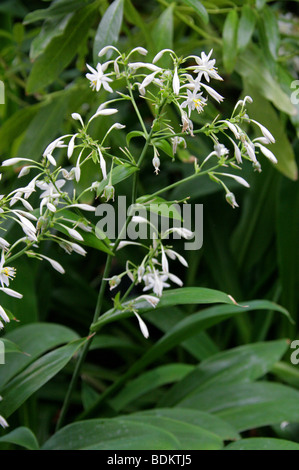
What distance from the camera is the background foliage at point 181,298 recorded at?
0.77 m

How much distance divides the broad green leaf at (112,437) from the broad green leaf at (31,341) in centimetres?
12

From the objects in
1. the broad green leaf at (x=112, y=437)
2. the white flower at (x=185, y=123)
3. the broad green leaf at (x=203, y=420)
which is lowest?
the broad green leaf at (x=203, y=420)

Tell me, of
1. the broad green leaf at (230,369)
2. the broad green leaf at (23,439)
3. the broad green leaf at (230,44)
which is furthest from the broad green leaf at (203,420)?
the broad green leaf at (230,44)

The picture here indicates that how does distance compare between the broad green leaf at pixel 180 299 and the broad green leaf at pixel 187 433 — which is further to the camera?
the broad green leaf at pixel 187 433

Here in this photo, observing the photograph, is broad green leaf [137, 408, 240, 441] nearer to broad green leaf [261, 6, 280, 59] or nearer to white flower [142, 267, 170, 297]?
white flower [142, 267, 170, 297]

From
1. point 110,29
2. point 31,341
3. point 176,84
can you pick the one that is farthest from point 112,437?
point 110,29

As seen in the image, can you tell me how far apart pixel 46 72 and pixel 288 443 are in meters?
0.69

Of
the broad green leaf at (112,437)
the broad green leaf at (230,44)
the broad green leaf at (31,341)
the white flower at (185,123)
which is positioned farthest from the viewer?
the broad green leaf at (230,44)

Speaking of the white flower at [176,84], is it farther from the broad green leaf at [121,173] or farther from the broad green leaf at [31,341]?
the broad green leaf at [31,341]

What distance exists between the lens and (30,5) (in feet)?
5.84

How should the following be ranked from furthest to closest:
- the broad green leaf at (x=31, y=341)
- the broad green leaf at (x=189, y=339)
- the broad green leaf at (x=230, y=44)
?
the broad green leaf at (x=189, y=339) < the broad green leaf at (x=230, y=44) < the broad green leaf at (x=31, y=341)

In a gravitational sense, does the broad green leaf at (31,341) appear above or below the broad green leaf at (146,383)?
above

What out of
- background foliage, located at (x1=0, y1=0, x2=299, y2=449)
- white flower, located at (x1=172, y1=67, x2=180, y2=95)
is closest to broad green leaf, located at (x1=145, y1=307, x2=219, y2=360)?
background foliage, located at (x1=0, y1=0, x2=299, y2=449)

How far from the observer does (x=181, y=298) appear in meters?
0.66
